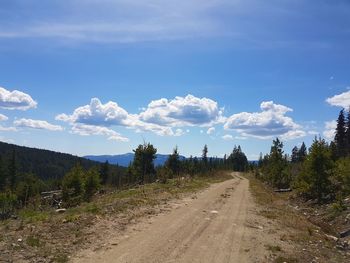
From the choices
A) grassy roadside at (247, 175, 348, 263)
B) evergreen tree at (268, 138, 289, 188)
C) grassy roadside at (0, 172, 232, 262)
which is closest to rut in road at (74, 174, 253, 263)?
grassy roadside at (0, 172, 232, 262)

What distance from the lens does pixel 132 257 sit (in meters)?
11.8

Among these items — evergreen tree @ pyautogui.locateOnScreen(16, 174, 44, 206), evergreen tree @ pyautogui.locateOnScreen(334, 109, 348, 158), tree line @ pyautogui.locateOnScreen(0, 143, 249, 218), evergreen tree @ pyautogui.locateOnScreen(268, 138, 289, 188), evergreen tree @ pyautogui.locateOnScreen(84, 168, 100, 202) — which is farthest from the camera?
evergreen tree @ pyautogui.locateOnScreen(334, 109, 348, 158)

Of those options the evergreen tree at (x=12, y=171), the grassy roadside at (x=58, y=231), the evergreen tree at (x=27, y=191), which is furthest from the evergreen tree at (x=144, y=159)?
the evergreen tree at (x=12, y=171)

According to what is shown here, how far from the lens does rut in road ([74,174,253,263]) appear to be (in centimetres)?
1205

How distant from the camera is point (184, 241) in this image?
47.2 feet

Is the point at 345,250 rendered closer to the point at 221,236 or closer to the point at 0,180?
the point at 221,236

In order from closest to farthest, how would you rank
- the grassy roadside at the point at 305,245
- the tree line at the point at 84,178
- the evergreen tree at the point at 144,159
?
the grassy roadside at the point at 305,245, the tree line at the point at 84,178, the evergreen tree at the point at 144,159

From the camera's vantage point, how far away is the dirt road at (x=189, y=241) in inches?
477

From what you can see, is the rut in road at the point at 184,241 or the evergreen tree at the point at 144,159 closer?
the rut in road at the point at 184,241

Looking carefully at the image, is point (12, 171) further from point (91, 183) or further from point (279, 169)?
point (279, 169)

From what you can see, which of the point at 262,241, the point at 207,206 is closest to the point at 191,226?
the point at 262,241

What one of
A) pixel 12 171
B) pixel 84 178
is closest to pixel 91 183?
pixel 84 178

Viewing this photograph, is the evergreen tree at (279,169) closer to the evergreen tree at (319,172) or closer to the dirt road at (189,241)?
the evergreen tree at (319,172)

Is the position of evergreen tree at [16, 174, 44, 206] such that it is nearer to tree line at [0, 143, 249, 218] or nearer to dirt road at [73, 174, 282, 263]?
tree line at [0, 143, 249, 218]
